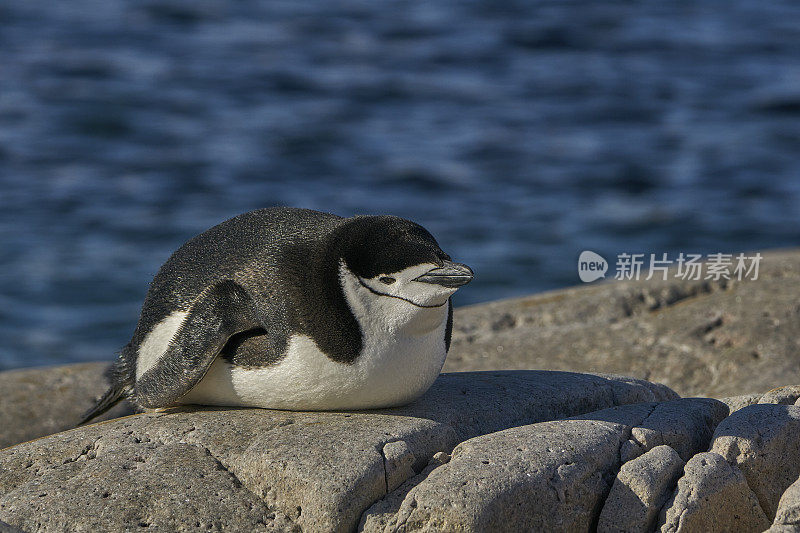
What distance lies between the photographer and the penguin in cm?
435

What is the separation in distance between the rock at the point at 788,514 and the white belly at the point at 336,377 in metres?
1.45

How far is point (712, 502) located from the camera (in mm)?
4145

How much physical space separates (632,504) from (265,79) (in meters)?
14.2

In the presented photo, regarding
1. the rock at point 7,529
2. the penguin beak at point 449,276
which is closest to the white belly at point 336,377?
the penguin beak at point 449,276

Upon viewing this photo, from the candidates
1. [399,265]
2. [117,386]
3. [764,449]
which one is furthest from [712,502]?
[117,386]

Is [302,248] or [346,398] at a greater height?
[302,248]

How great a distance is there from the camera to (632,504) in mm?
4125

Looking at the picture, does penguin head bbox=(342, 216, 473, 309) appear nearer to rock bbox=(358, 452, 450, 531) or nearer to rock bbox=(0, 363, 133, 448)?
rock bbox=(358, 452, 450, 531)

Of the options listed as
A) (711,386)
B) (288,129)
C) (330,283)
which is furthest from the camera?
(288,129)

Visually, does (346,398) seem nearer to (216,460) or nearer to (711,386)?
(216,460)

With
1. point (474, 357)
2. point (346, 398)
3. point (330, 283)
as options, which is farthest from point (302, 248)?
point (474, 357)

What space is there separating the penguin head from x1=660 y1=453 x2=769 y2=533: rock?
1.13 meters

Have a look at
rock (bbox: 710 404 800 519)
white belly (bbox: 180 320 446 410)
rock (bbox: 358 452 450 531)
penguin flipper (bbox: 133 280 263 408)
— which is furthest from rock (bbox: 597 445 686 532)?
penguin flipper (bbox: 133 280 263 408)

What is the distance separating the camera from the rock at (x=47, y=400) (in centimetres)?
660
